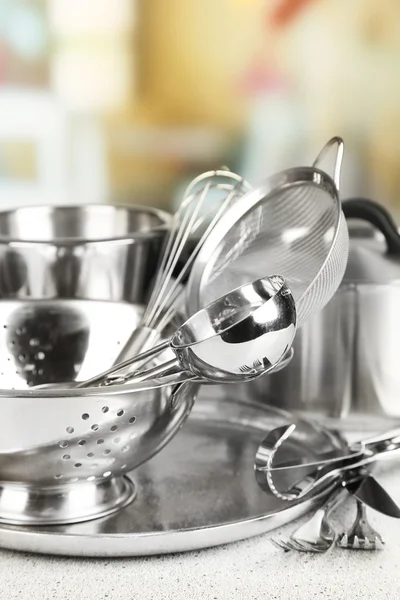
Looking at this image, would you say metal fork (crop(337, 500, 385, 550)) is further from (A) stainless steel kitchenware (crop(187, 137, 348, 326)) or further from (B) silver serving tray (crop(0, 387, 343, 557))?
(A) stainless steel kitchenware (crop(187, 137, 348, 326))

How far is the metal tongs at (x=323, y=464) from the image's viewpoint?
625 mm

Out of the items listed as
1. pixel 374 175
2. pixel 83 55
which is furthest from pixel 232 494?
pixel 83 55

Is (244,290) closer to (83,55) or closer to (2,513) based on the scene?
(2,513)

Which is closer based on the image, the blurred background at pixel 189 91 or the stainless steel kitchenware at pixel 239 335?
the stainless steel kitchenware at pixel 239 335

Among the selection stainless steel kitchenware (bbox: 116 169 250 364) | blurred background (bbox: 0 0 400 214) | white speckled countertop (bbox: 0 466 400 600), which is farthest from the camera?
blurred background (bbox: 0 0 400 214)

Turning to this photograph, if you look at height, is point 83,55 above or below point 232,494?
above

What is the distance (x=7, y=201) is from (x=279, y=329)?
0.76 meters

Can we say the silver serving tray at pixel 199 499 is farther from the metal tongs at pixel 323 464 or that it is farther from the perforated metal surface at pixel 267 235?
the perforated metal surface at pixel 267 235

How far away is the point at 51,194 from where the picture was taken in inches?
47.6

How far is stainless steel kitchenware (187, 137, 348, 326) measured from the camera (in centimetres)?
75

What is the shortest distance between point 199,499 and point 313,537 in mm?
96

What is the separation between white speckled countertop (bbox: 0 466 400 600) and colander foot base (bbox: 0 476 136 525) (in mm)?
26

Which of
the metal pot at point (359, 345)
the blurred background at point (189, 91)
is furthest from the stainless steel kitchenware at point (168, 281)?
the blurred background at point (189, 91)

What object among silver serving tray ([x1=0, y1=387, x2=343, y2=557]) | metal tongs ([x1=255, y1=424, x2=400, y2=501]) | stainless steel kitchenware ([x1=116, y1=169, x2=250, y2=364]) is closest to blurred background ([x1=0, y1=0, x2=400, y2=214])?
stainless steel kitchenware ([x1=116, y1=169, x2=250, y2=364])
